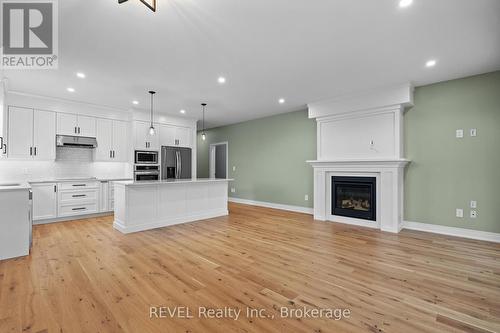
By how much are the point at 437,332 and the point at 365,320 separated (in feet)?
1.56

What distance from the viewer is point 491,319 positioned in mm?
1796

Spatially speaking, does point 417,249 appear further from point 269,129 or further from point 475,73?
point 269,129

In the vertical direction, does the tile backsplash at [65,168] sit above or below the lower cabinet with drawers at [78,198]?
above

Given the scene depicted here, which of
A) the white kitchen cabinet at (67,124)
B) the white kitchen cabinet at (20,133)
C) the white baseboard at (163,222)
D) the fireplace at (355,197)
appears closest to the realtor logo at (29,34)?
the white kitchen cabinet at (20,133)

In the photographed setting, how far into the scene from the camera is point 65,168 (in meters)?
5.46

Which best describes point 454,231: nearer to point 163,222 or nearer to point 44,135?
point 163,222

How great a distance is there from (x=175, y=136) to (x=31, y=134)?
3074 millimetres

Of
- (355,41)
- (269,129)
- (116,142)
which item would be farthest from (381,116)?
(116,142)

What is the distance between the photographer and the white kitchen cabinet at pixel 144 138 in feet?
19.5

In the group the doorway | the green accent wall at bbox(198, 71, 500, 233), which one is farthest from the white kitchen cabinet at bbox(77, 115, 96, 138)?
the green accent wall at bbox(198, 71, 500, 233)

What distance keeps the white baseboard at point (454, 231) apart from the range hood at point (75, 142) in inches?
278

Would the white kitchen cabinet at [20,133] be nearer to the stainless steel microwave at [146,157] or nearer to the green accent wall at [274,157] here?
the stainless steel microwave at [146,157]

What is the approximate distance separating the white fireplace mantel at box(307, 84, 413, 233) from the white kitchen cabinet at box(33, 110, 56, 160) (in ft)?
19.2

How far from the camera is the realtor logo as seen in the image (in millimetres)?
2176
